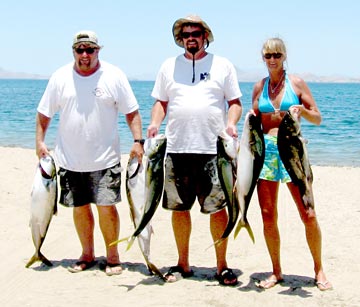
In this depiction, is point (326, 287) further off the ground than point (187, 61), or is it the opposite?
point (187, 61)

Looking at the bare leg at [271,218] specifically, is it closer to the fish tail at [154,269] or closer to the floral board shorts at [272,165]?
the floral board shorts at [272,165]

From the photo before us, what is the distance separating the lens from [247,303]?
201 inches

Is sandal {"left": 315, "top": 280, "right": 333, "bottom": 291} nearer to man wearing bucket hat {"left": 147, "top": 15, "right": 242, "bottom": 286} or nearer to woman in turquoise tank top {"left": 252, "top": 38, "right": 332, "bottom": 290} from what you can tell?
woman in turquoise tank top {"left": 252, "top": 38, "right": 332, "bottom": 290}

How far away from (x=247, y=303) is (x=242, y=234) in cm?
246

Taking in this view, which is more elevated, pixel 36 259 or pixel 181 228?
pixel 181 228

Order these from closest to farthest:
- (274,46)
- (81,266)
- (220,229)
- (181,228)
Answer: (274,46), (220,229), (181,228), (81,266)

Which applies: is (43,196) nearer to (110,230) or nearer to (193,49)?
(110,230)

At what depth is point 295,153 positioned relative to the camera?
4805 millimetres

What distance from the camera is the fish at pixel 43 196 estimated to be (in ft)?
18.7

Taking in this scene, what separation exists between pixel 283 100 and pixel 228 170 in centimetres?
81

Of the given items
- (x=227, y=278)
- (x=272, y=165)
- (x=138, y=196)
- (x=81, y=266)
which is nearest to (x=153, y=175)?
(x=138, y=196)

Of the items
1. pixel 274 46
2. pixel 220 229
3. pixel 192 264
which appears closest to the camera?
pixel 274 46

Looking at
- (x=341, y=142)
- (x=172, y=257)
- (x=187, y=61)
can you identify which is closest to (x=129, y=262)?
(x=172, y=257)

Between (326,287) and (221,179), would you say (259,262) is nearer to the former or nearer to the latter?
(326,287)
